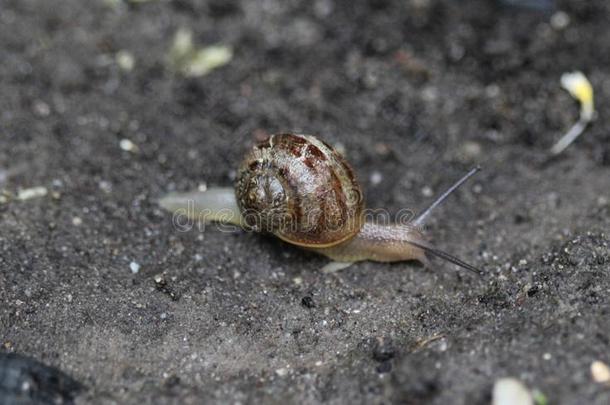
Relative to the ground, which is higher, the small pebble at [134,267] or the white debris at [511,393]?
the white debris at [511,393]

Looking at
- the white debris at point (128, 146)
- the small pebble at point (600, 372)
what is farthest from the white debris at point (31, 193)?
the small pebble at point (600, 372)

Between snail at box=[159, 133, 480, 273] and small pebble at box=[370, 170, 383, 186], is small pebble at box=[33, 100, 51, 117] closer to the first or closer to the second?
snail at box=[159, 133, 480, 273]

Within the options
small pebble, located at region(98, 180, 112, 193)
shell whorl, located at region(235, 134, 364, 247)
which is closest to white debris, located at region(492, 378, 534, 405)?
shell whorl, located at region(235, 134, 364, 247)

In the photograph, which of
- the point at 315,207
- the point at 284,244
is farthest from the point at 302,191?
the point at 284,244

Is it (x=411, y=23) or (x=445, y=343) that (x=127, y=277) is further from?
(x=411, y=23)

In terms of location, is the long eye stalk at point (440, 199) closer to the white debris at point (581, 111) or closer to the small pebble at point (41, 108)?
the white debris at point (581, 111)

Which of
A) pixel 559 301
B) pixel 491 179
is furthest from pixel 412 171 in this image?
pixel 559 301

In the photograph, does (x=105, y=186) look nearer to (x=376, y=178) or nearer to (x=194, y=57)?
(x=194, y=57)
